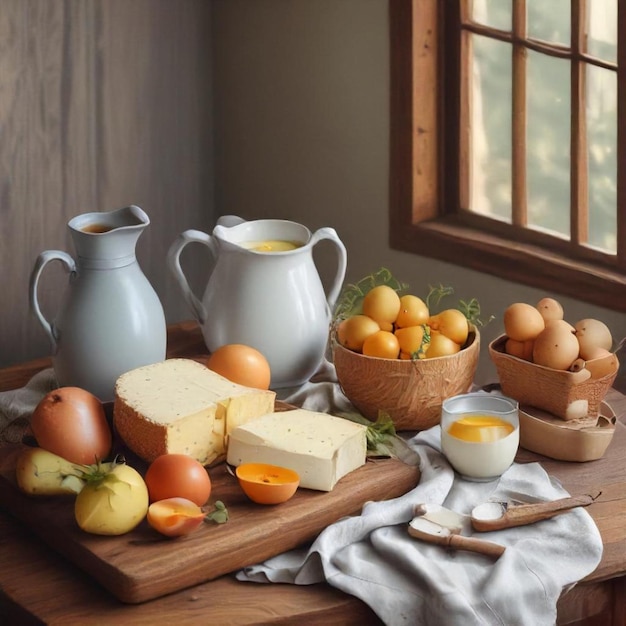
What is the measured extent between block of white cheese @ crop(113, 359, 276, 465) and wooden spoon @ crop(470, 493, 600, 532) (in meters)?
0.33

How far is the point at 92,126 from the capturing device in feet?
8.64

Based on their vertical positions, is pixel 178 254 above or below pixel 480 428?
above

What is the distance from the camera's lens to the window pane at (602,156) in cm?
220

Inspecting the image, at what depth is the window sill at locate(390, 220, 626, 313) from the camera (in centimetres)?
216

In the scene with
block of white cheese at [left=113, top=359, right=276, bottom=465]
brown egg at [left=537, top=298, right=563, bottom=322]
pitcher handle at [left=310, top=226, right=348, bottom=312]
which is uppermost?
pitcher handle at [left=310, top=226, right=348, bottom=312]

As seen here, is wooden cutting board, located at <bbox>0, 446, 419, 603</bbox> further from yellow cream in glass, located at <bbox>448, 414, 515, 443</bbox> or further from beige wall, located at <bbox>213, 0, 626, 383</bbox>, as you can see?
beige wall, located at <bbox>213, 0, 626, 383</bbox>

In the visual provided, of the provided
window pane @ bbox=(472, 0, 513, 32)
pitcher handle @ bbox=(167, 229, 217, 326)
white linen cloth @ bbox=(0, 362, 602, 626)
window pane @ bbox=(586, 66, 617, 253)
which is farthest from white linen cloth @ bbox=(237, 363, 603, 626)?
window pane @ bbox=(472, 0, 513, 32)

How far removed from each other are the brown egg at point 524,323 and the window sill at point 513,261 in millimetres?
686

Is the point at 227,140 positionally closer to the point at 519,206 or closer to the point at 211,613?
the point at 519,206

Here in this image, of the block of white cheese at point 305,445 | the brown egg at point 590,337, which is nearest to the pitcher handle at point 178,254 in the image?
the block of white cheese at point 305,445

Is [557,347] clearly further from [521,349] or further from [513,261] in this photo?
[513,261]

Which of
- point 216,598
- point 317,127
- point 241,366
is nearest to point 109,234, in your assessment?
point 241,366

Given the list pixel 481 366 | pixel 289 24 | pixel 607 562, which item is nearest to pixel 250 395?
pixel 607 562

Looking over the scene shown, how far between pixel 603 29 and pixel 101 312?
123 cm
